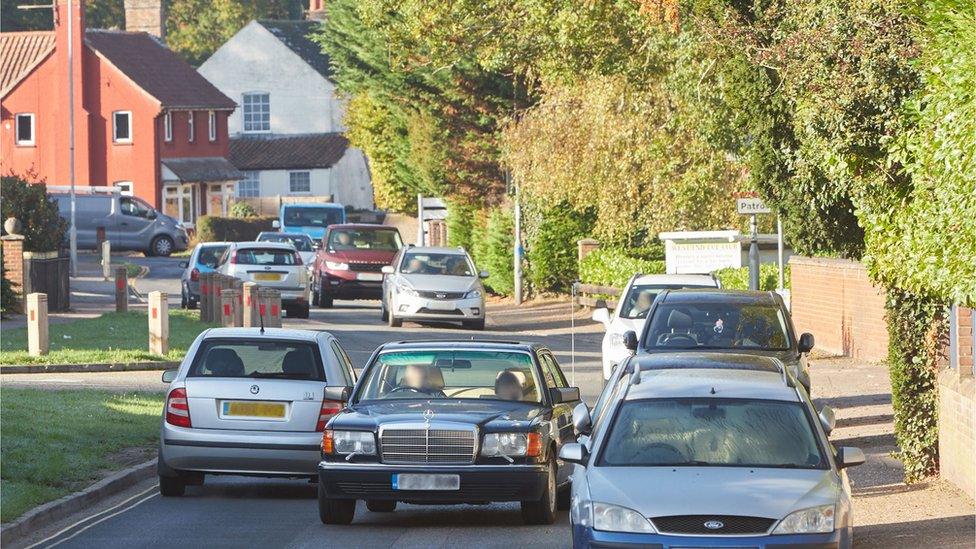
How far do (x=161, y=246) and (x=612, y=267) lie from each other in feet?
88.9

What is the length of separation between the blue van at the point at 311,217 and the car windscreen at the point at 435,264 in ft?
77.0

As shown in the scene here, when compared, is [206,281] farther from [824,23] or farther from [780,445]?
[780,445]

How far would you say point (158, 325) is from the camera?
82.7ft

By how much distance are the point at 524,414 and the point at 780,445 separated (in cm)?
303

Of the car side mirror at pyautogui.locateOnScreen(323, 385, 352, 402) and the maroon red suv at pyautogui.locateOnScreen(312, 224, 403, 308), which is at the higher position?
the maroon red suv at pyautogui.locateOnScreen(312, 224, 403, 308)

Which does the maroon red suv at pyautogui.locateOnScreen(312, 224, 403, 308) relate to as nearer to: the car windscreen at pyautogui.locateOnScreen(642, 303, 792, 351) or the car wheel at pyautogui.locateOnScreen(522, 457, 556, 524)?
the car windscreen at pyautogui.locateOnScreen(642, 303, 792, 351)

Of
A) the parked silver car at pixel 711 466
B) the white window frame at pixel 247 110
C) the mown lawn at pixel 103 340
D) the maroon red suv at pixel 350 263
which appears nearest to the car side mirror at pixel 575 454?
the parked silver car at pixel 711 466

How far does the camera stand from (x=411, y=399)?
12.9 metres

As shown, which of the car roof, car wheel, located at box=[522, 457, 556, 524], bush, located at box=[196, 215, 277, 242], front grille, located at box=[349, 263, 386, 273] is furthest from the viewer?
bush, located at box=[196, 215, 277, 242]

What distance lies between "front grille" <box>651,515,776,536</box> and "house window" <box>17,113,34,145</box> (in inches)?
2581

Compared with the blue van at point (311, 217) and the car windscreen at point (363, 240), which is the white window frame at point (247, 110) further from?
the car windscreen at point (363, 240)

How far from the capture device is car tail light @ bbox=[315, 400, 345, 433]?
1391 cm

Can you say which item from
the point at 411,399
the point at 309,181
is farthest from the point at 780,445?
the point at 309,181

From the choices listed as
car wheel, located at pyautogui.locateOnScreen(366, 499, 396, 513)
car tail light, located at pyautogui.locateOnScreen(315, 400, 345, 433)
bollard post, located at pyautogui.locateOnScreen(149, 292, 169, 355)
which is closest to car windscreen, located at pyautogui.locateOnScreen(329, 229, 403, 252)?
bollard post, located at pyautogui.locateOnScreen(149, 292, 169, 355)
